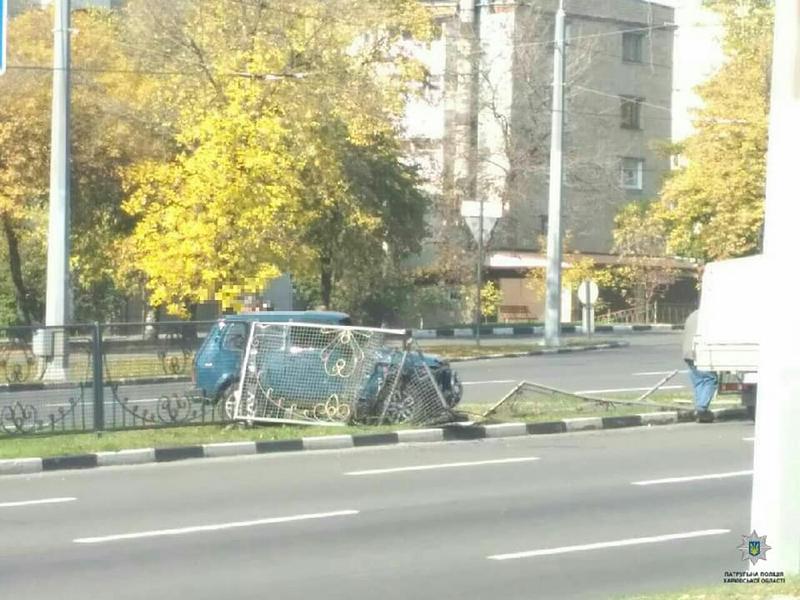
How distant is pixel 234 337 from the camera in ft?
58.5

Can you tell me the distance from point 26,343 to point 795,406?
39.0 ft

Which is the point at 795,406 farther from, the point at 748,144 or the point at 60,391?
the point at 748,144

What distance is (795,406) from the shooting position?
22.8 ft

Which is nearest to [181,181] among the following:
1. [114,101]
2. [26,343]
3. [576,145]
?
[114,101]

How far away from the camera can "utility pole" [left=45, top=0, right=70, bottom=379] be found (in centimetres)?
2297

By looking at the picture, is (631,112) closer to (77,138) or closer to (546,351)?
(546,351)

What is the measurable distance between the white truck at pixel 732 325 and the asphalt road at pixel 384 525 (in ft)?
7.69

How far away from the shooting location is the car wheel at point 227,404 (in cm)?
1788

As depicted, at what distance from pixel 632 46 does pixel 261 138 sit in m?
34.6

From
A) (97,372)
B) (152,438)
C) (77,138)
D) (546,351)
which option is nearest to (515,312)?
(546,351)

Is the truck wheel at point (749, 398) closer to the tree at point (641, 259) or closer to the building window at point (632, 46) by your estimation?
the tree at point (641, 259)

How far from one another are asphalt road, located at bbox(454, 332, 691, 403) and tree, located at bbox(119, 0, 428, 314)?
519 cm

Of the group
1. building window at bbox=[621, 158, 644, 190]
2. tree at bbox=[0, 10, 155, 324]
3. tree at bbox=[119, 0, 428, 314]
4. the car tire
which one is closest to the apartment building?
building window at bbox=[621, 158, 644, 190]

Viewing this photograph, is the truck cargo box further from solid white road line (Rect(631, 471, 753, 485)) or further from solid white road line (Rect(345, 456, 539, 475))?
solid white road line (Rect(631, 471, 753, 485))
